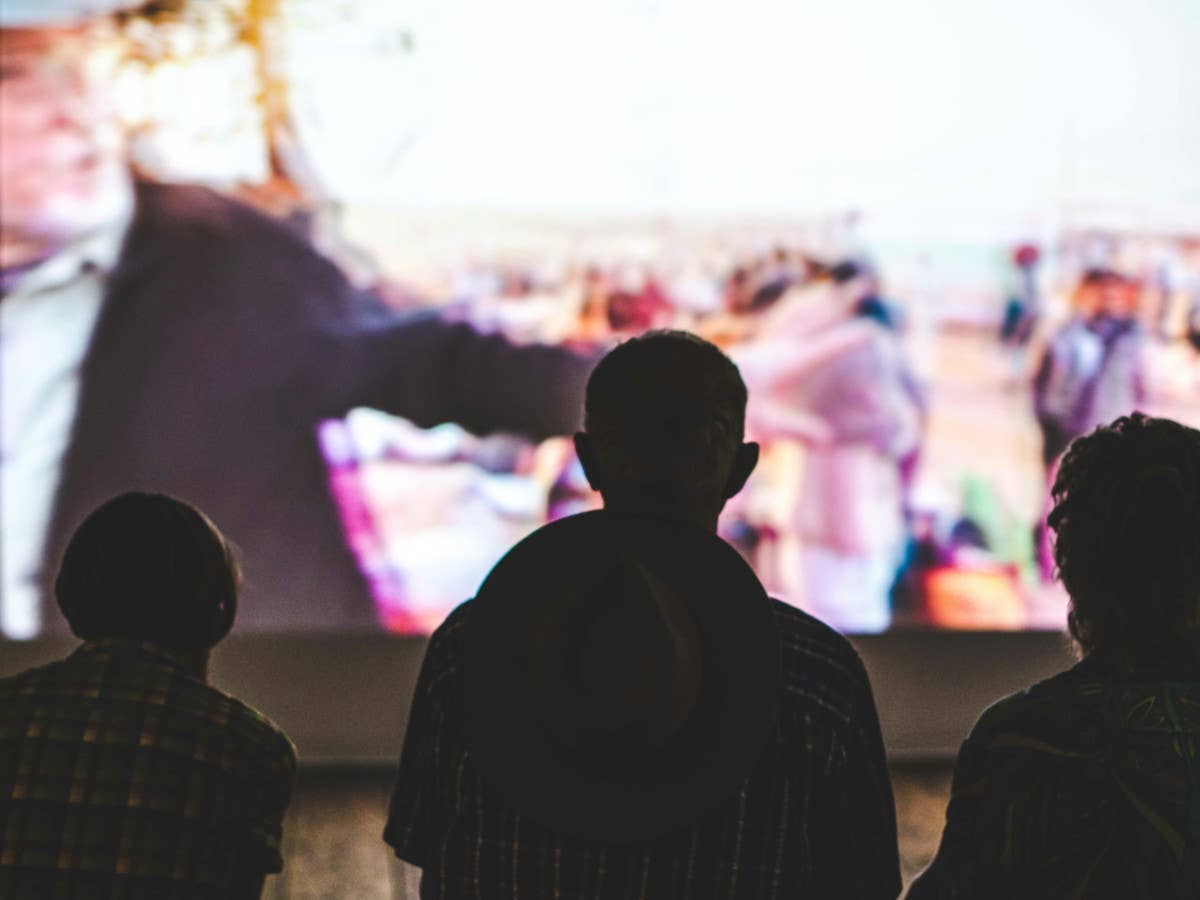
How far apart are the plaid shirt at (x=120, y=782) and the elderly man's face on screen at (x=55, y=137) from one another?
2781mm

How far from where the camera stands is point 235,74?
12.9ft

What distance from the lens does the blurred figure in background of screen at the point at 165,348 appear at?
12.8 ft

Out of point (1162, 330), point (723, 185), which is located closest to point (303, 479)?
point (723, 185)

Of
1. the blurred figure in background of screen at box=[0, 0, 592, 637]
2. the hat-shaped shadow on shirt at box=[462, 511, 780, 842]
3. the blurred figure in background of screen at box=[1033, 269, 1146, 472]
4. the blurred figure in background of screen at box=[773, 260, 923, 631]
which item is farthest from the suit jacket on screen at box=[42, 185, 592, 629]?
the hat-shaped shadow on shirt at box=[462, 511, 780, 842]

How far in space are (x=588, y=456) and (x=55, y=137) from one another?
317cm

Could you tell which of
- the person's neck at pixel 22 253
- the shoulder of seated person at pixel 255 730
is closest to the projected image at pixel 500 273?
the person's neck at pixel 22 253

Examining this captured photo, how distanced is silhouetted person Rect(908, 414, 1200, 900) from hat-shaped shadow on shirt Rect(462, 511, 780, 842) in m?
0.30

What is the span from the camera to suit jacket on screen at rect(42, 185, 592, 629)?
3.89m

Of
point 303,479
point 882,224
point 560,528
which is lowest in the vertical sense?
point 303,479

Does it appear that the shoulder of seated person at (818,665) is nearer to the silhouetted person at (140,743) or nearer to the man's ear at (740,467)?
the man's ear at (740,467)

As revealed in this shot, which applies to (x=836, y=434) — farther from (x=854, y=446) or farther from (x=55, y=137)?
(x=55, y=137)

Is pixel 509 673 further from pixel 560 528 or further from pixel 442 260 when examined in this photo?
pixel 442 260

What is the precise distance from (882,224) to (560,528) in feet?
10.2

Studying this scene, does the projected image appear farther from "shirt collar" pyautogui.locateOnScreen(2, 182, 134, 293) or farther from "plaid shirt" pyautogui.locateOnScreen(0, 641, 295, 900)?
"plaid shirt" pyautogui.locateOnScreen(0, 641, 295, 900)
